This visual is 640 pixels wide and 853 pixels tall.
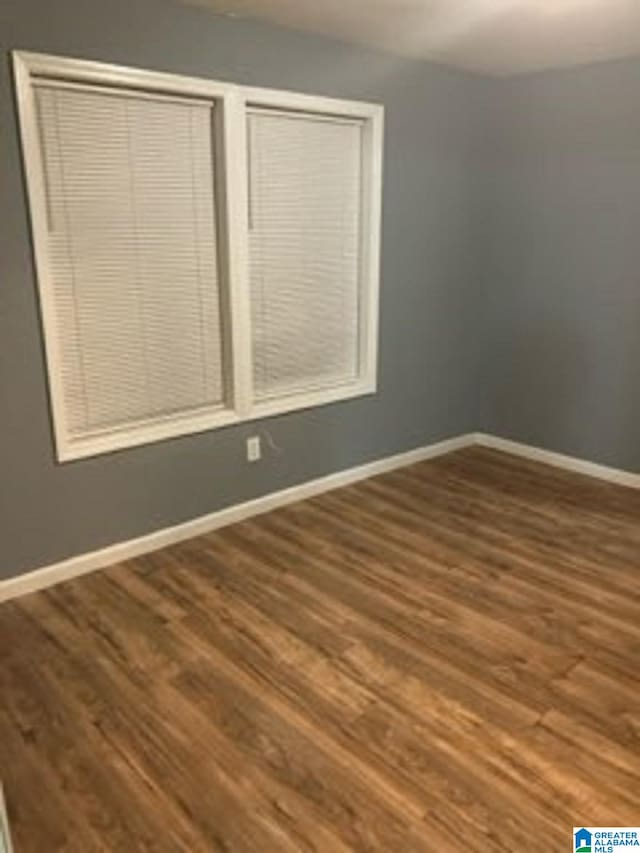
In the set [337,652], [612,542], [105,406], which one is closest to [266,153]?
[105,406]

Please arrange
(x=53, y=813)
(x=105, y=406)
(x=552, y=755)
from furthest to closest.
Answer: (x=105, y=406) → (x=552, y=755) → (x=53, y=813)

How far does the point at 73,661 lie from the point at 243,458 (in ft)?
4.47

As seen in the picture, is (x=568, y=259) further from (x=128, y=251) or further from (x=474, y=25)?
(x=128, y=251)

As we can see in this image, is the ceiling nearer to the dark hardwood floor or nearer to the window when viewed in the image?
the window

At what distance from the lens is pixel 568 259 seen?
12.9ft

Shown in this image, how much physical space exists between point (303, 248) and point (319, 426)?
0.97 meters

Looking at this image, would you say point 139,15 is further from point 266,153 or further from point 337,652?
point 337,652

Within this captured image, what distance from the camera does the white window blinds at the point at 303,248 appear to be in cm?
328

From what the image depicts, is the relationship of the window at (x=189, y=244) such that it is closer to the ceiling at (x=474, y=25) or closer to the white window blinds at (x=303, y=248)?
the white window blinds at (x=303, y=248)

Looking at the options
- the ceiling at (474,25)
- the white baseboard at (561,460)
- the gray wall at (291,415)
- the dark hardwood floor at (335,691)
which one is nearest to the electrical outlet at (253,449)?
the gray wall at (291,415)

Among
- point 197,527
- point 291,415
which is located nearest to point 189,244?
point 291,415

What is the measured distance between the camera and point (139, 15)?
2.67 meters

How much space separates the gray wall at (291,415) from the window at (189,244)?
0.08m

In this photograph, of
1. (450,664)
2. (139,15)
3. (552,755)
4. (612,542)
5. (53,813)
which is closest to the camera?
(53,813)
